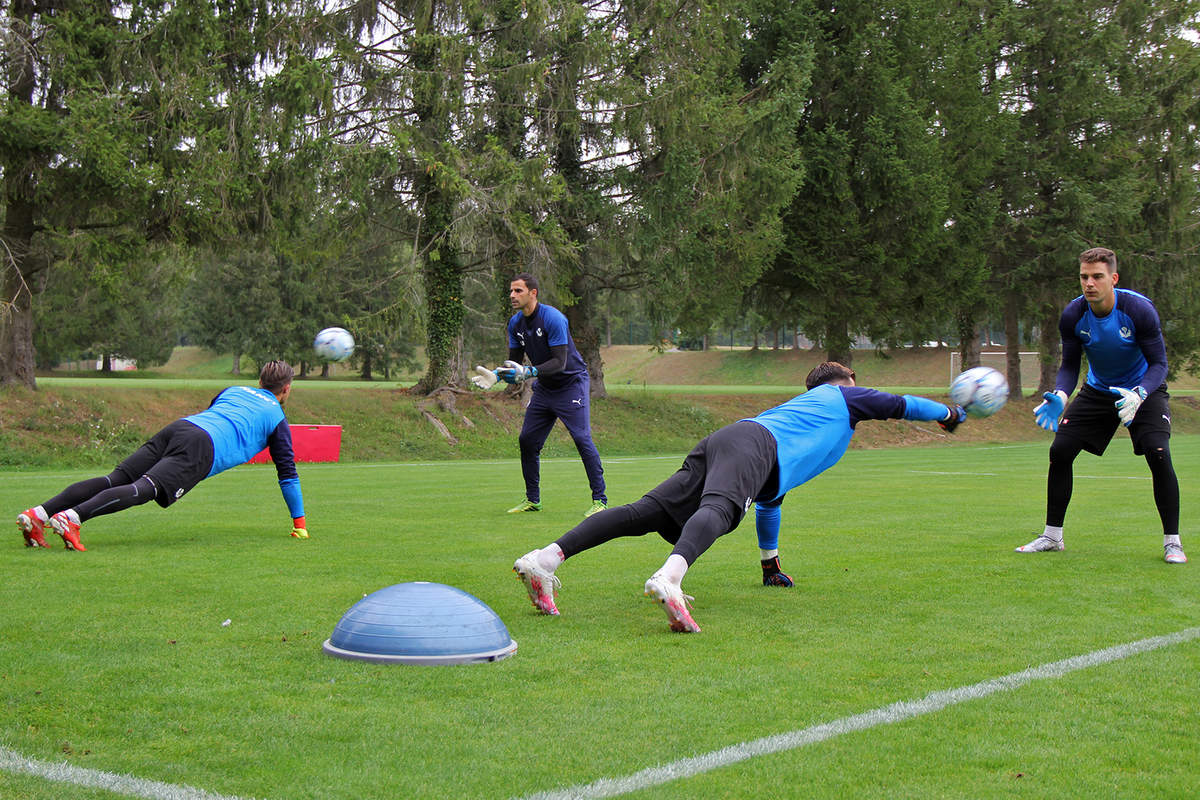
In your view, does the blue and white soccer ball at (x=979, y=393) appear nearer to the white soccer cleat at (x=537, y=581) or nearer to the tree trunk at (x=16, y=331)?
the white soccer cleat at (x=537, y=581)

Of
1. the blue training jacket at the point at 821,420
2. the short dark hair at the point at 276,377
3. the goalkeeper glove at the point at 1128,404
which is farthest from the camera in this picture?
the short dark hair at the point at 276,377

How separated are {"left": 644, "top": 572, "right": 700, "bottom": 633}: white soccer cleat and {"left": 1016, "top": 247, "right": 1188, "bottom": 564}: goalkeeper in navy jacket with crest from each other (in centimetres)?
361

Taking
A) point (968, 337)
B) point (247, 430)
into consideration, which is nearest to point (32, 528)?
point (247, 430)

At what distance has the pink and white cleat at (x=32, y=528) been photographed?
8.35 m

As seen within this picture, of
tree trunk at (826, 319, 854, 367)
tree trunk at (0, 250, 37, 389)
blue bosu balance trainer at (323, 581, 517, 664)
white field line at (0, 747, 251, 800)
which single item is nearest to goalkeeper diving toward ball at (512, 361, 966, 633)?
blue bosu balance trainer at (323, 581, 517, 664)

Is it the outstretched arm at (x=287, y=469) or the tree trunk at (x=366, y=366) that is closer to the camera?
the outstretched arm at (x=287, y=469)

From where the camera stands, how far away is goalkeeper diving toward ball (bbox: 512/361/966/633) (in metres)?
5.65

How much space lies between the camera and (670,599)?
5.30m

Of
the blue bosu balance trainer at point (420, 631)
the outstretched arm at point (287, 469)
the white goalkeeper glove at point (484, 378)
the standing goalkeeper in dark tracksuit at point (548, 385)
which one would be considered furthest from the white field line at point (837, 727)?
the standing goalkeeper in dark tracksuit at point (548, 385)

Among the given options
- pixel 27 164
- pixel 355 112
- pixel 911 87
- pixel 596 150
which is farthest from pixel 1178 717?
pixel 911 87

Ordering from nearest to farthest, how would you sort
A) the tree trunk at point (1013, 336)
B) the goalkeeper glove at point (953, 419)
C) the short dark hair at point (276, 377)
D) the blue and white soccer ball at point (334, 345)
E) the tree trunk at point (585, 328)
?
the goalkeeper glove at point (953, 419)
the short dark hair at point (276, 377)
the blue and white soccer ball at point (334, 345)
the tree trunk at point (585, 328)
the tree trunk at point (1013, 336)

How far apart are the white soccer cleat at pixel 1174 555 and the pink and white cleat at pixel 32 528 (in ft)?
27.3

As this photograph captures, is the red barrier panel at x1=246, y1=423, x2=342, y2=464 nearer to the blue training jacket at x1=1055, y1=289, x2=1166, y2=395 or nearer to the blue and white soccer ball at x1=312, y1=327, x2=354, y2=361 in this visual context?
the blue and white soccer ball at x1=312, y1=327, x2=354, y2=361

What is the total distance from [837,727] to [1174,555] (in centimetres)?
532
